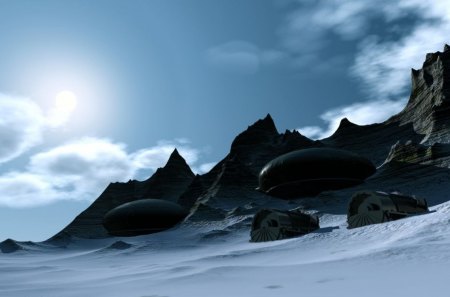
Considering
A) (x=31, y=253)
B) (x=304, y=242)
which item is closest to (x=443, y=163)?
(x=304, y=242)

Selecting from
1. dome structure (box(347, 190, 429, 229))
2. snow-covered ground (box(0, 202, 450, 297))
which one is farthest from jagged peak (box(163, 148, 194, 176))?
snow-covered ground (box(0, 202, 450, 297))

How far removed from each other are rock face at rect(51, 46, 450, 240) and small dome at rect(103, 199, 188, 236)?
14.9 ft

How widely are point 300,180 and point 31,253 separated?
129ft

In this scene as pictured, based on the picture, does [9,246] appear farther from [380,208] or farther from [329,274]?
[329,274]

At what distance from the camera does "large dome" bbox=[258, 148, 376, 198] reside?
7231cm

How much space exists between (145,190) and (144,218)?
49.9 meters

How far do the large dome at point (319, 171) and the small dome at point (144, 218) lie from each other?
67.9 feet

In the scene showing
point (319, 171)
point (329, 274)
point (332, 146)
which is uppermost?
point (332, 146)

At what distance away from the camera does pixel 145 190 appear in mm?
132625

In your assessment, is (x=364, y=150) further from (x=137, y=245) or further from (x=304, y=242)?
(x=304, y=242)

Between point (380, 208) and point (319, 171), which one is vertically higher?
point (319, 171)

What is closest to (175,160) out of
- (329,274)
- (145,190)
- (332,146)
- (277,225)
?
(145,190)

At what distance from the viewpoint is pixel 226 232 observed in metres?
57.9

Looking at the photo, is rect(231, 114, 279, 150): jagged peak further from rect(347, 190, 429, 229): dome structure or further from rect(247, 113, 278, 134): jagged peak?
rect(347, 190, 429, 229): dome structure
